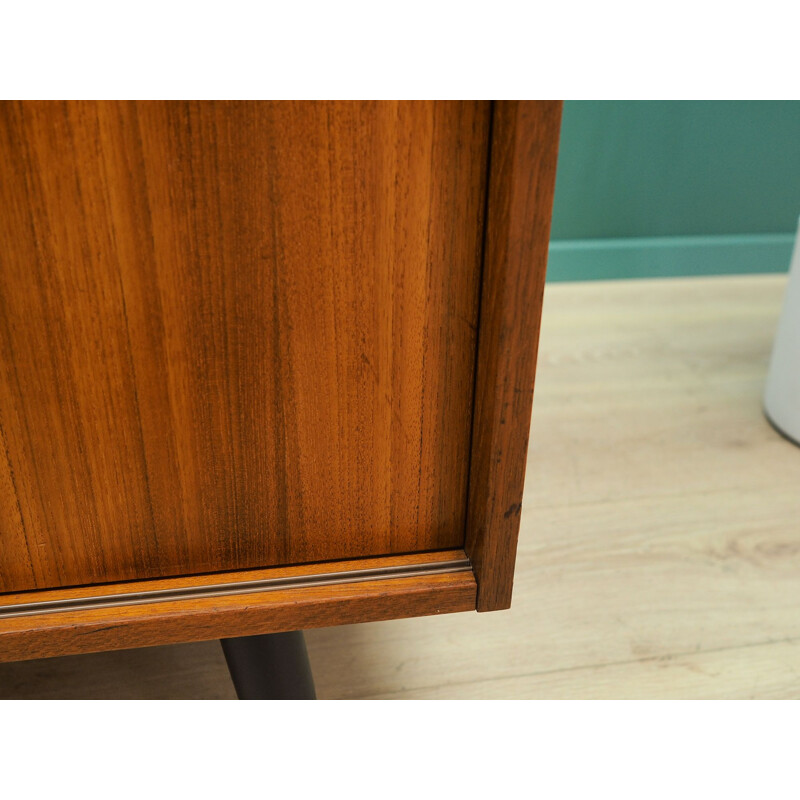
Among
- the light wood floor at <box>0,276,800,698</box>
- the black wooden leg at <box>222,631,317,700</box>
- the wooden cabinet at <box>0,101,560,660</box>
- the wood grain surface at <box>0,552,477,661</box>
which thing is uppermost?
the wooden cabinet at <box>0,101,560,660</box>

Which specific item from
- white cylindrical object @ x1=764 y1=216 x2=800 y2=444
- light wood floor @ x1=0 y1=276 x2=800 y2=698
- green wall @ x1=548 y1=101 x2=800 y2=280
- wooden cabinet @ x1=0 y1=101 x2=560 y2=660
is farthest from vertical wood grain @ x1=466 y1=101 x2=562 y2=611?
green wall @ x1=548 y1=101 x2=800 y2=280

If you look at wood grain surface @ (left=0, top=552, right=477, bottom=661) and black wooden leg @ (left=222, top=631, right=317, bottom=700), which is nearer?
wood grain surface @ (left=0, top=552, right=477, bottom=661)

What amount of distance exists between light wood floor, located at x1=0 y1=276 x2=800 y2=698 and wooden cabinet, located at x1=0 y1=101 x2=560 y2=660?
27cm

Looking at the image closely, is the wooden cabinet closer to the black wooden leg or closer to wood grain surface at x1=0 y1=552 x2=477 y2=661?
wood grain surface at x1=0 y1=552 x2=477 y2=661

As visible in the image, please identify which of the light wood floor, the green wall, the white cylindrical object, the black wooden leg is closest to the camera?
the black wooden leg

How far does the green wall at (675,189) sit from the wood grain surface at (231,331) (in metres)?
1.04

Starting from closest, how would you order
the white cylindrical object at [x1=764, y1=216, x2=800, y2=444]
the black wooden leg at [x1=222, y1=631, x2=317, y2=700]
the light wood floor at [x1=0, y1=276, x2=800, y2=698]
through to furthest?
the black wooden leg at [x1=222, y1=631, x2=317, y2=700] → the light wood floor at [x1=0, y1=276, x2=800, y2=698] → the white cylindrical object at [x1=764, y1=216, x2=800, y2=444]

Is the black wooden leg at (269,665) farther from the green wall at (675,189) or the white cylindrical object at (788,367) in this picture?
the green wall at (675,189)

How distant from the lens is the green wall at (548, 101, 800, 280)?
1.28 meters

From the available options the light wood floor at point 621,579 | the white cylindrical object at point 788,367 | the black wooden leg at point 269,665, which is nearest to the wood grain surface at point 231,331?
the black wooden leg at point 269,665

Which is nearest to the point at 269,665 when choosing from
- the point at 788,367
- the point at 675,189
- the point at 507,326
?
the point at 507,326

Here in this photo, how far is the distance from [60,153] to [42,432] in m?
0.10

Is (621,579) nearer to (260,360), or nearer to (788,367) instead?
(788,367)
